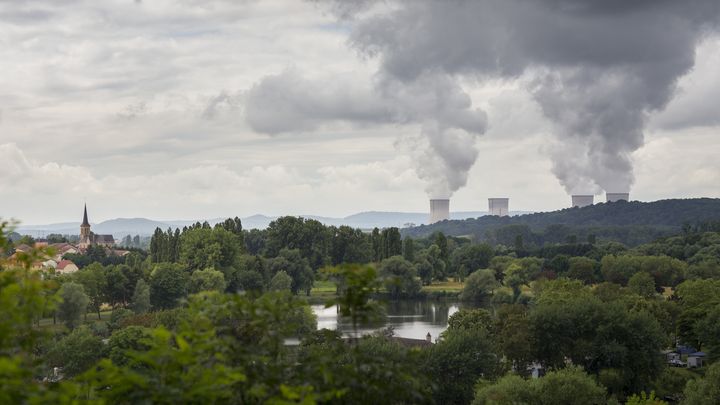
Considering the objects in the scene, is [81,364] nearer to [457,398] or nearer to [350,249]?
[457,398]

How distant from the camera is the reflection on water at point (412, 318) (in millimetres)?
58700

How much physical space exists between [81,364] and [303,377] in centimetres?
3088

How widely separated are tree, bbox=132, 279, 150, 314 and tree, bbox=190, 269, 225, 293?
584 centimetres

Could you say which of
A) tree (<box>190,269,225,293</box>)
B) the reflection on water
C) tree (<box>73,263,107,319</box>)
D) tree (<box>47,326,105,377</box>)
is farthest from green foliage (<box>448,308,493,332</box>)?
tree (<box>73,263,107,319</box>)

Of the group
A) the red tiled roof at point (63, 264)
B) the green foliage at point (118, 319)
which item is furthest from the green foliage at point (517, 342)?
the red tiled roof at point (63, 264)

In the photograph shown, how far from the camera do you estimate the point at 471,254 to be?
350 ft

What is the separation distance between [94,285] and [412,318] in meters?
25.8

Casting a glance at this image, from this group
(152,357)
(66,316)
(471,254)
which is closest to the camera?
(152,357)

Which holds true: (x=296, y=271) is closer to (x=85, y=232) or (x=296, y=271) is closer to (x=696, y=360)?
(x=696, y=360)

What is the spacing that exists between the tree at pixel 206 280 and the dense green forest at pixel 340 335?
181mm

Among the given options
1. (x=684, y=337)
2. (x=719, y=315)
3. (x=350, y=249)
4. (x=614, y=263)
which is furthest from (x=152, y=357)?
(x=350, y=249)

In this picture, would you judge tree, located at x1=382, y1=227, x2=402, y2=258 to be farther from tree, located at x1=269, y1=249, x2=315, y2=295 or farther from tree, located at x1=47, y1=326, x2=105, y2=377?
tree, located at x1=47, y1=326, x2=105, y2=377

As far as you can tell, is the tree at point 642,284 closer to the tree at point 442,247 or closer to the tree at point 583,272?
the tree at point 583,272

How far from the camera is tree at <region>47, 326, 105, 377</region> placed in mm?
36344
